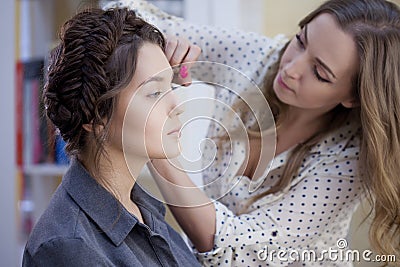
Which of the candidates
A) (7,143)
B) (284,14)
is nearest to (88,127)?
(284,14)

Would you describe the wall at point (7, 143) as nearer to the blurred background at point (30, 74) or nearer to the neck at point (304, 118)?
the blurred background at point (30, 74)

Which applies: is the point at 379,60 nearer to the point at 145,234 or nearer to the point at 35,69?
the point at 145,234

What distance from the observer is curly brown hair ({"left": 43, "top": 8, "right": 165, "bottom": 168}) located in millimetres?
646

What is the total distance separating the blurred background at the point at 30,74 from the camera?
1.35 meters

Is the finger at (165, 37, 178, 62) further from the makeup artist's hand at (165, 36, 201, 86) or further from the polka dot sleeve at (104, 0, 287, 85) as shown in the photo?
the polka dot sleeve at (104, 0, 287, 85)

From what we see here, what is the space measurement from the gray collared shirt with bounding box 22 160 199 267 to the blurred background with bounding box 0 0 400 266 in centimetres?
65

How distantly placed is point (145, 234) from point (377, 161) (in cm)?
38

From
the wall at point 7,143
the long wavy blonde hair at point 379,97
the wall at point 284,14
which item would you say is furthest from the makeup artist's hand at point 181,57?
the wall at point 7,143

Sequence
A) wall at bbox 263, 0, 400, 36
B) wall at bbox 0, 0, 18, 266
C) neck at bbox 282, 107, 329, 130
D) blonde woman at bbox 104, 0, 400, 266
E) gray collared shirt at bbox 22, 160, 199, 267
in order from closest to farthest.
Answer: gray collared shirt at bbox 22, 160, 199, 267 < blonde woman at bbox 104, 0, 400, 266 < neck at bbox 282, 107, 329, 130 < wall at bbox 263, 0, 400, 36 < wall at bbox 0, 0, 18, 266

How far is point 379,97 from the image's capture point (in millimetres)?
876

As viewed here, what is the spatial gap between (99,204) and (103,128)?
0.09 meters

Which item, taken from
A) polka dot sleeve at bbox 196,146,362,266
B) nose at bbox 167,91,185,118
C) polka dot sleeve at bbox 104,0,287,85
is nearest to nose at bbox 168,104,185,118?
nose at bbox 167,91,185,118

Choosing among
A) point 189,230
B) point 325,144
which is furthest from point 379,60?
point 189,230

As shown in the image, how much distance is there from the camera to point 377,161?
2.86 feet
